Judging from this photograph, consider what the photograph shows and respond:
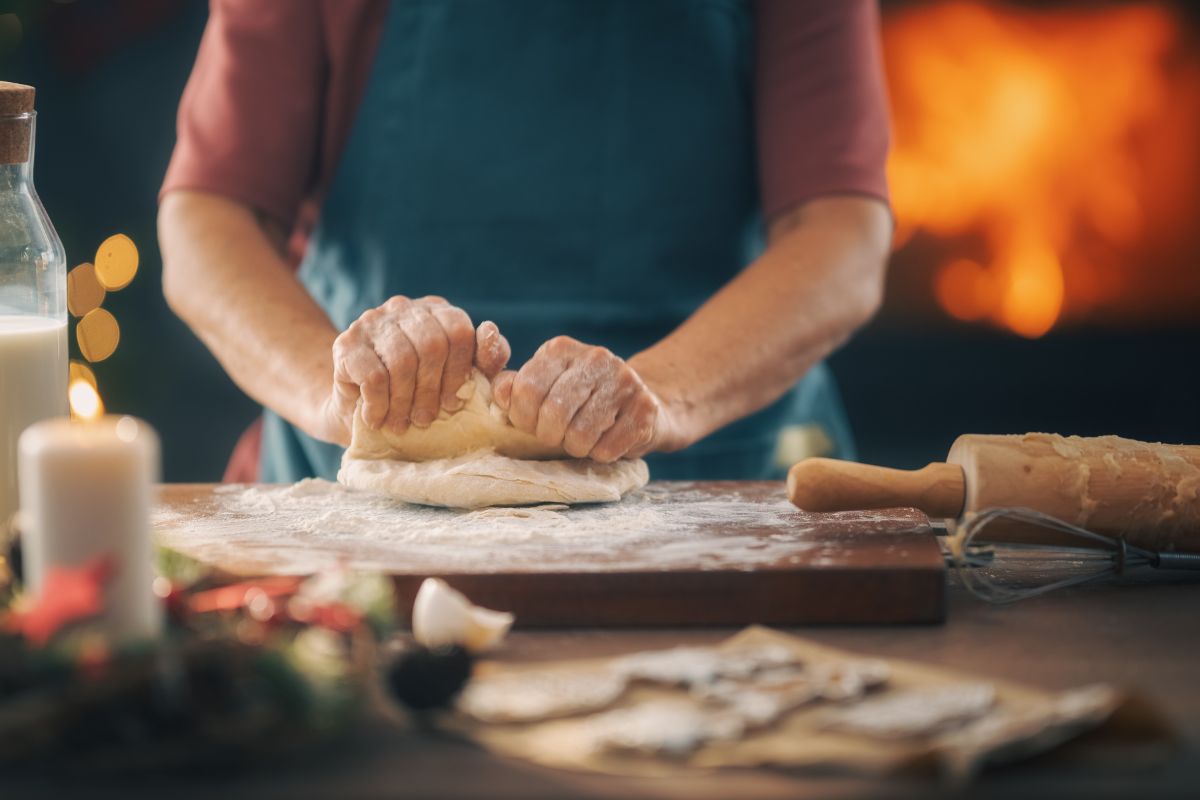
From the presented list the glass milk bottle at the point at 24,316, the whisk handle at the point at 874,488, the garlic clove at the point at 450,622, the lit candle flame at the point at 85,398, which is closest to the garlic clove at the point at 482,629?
the garlic clove at the point at 450,622

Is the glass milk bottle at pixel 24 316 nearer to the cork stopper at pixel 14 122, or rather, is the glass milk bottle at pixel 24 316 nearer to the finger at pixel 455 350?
the cork stopper at pixel 14 122

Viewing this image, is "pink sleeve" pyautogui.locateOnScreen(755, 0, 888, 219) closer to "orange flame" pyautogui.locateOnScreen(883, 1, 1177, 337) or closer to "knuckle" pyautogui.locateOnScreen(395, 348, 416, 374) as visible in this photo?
"knuckle" pyautogui.locateOnScreen(395, 348, 416, 374)

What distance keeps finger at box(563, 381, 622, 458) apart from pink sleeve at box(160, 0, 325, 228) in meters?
0.68

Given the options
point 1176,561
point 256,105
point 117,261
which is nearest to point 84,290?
point 117,261

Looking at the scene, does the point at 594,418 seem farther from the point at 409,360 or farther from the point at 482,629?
the point at 482,629

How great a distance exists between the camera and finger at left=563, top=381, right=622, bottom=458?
1350mm

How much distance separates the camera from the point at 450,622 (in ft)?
2.93

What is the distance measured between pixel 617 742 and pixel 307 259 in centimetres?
132

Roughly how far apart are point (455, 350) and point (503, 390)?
0.07 metres

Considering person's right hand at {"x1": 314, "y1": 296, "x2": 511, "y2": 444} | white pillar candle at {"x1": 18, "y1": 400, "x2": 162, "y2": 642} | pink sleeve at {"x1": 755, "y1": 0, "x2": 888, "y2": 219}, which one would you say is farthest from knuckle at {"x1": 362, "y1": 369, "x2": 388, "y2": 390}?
pink sleeve at {"x1": 755, "y1": 0, "x2": 888, "y2": 219}

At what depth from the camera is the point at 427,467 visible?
1380mm

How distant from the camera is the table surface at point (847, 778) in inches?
27.2

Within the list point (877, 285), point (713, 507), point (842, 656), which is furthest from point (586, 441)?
point (877, 285)

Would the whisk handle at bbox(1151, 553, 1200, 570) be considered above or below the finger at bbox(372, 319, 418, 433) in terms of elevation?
below
